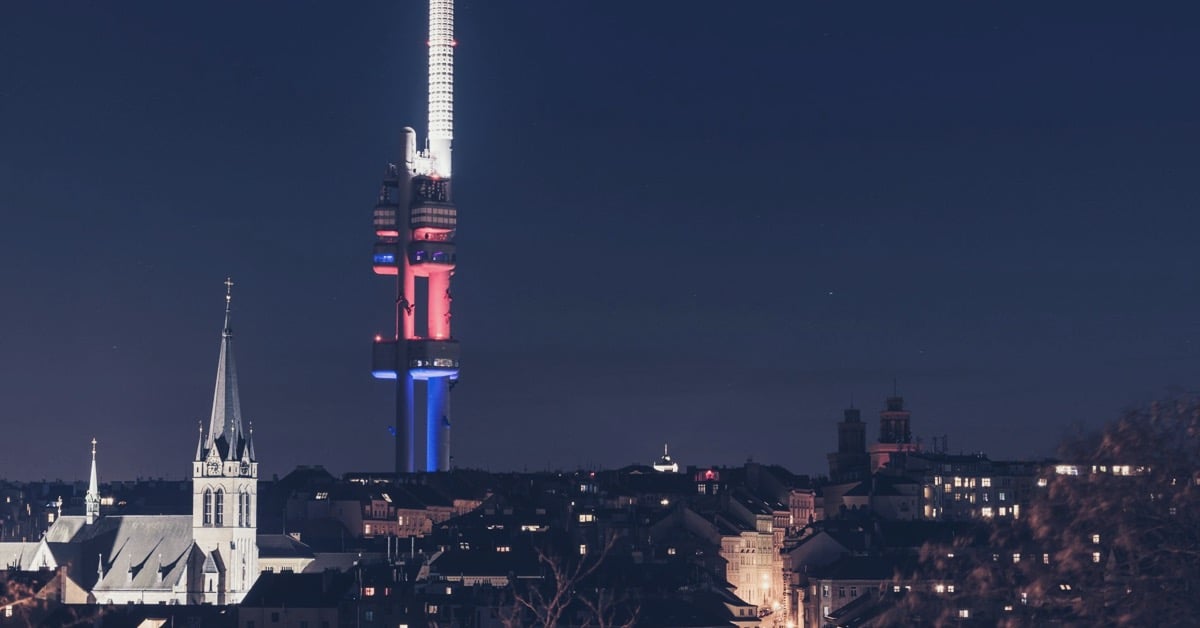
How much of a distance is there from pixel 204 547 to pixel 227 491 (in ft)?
10.2

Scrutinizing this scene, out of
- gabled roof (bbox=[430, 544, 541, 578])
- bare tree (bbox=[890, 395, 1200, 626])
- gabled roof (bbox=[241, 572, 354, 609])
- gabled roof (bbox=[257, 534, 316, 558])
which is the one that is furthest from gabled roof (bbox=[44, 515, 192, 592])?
bare tree (bbox=[890, 395, 1200, 626])

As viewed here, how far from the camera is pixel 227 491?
147000 millimetres

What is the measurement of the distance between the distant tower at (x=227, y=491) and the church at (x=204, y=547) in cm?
5

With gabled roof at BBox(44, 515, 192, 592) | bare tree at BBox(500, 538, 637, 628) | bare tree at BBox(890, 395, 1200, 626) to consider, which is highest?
gabled roof at BBox(44, 515, 192, 592)

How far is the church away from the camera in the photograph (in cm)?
14450

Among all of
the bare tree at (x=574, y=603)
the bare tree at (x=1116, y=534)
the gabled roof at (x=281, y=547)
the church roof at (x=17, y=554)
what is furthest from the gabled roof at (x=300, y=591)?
the bare tree at (x=1116, y=534)

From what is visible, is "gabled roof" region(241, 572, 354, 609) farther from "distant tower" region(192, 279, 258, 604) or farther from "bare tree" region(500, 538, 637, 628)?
"distant tower" region(192, 279, 258, 604)

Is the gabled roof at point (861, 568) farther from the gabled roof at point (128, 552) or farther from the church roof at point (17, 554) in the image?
the church roof at point (17, 554)

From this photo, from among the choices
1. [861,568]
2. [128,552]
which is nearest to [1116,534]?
[861,568]

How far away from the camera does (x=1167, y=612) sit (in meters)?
38.1

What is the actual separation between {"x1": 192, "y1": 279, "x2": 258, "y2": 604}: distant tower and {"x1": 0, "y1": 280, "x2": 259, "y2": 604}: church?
0.05 metres

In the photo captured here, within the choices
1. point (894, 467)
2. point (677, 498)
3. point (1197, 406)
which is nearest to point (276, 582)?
point (677, 498)

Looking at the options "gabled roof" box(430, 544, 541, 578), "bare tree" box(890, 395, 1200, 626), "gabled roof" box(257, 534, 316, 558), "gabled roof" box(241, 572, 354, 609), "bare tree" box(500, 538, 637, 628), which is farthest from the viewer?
"gabled roof" box(257, 534, 316, 558)

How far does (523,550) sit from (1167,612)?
98788mm
